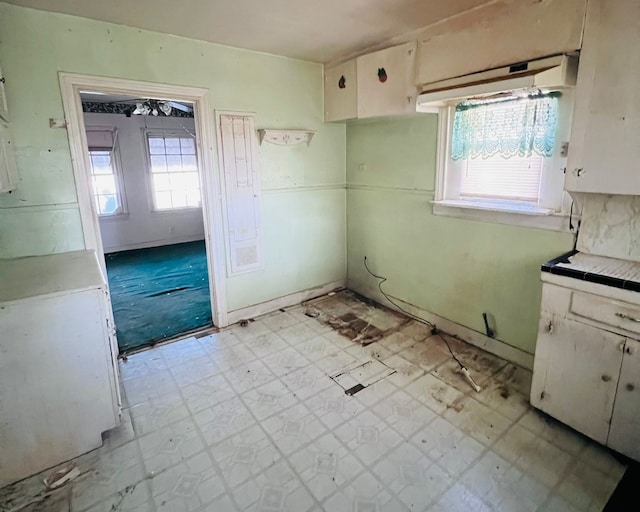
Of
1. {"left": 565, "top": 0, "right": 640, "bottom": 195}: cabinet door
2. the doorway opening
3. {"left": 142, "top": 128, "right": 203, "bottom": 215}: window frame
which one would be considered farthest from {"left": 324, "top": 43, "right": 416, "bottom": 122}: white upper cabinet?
{"left": 142, "top": 128, "right": 203, "bottom": 215}: window frame

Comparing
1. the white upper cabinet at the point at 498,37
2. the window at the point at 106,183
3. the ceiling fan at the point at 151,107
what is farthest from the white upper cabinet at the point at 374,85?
the window at the point at 106,183

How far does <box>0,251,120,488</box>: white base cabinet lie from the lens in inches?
69.7

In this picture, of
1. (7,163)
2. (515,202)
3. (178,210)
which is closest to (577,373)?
(515,202)

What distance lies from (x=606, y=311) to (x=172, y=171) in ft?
21.5

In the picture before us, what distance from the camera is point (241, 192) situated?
335 cm

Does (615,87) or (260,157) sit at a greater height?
(615,87)

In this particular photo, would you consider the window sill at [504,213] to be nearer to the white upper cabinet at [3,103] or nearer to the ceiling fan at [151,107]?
the white upper cabinet at [3,103]

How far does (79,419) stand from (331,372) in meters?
1.58

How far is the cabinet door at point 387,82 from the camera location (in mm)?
2725

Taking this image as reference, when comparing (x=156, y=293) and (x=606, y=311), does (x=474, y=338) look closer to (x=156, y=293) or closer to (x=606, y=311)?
(x=606, y=311)

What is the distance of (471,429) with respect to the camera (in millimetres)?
2102

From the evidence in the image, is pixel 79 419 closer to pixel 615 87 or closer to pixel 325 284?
pixel 325 284

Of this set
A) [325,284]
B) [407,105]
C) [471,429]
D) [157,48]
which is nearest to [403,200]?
[407,105]

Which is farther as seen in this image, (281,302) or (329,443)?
(281,302)
